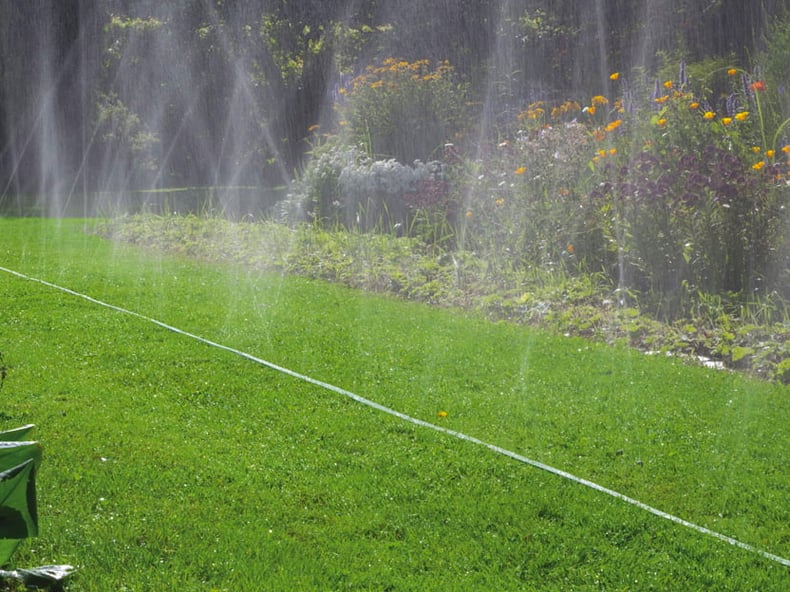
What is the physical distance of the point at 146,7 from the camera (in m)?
17.4

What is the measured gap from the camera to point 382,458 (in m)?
3.25

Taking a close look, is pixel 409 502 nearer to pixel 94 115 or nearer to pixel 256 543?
pixel 256 543

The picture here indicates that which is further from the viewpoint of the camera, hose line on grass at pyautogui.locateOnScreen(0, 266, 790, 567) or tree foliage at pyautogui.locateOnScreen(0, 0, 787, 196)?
tree foliage at pyautogui.locateOnScreen(0, 0, 787, 196)

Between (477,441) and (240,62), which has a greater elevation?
(240,62)

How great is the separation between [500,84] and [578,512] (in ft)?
33.5

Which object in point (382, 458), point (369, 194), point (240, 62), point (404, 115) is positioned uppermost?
point (240, 62)

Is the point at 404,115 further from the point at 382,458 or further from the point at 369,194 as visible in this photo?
the point at 382,458

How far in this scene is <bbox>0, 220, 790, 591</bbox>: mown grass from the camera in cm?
250

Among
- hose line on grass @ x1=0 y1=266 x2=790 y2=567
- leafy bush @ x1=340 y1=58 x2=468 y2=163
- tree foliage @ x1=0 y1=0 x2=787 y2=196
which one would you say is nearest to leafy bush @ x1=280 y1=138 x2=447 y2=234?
leafy bush @ x1=340 y1=58 x2=468 y2=163

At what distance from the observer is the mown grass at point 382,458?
250 cm

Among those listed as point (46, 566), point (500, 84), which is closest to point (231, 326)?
point (46, 566)

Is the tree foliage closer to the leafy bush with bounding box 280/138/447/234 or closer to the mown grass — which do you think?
the leafy bush with bounding box 280/138/447/234

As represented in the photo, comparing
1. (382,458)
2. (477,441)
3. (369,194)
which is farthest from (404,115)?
(382,458)

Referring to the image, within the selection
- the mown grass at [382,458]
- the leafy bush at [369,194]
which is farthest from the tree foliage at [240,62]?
the mown grass at [382,458]
